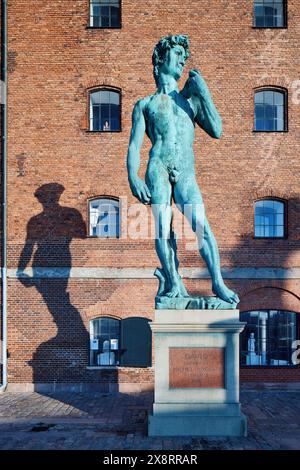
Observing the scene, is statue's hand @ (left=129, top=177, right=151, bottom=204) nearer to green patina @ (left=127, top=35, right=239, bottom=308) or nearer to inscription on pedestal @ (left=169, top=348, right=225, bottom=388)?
green patina @ (left=127, top=35, right=239, bottom=308)

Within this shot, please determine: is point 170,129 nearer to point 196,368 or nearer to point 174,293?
point 174,293

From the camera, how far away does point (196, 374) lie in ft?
22.4

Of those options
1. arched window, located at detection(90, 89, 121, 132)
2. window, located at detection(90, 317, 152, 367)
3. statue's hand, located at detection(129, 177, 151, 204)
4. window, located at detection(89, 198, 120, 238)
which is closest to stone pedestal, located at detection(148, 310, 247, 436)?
statue's hand, located at detection(129, 177, 151, 204)

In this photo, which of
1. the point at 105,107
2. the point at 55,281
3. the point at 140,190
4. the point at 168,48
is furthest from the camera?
the point at 105,107

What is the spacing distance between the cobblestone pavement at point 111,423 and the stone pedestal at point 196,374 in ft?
0.68

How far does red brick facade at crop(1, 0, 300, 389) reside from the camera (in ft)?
38.8

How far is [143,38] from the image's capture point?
12.2m

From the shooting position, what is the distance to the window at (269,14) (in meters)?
12.5

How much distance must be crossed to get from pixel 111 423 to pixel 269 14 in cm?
1113

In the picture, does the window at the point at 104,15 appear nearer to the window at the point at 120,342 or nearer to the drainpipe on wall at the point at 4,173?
the drainpipe on wall at the point at 4,173

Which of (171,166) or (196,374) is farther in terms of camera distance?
(171,166)

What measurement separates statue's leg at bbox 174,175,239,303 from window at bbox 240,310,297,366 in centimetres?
543

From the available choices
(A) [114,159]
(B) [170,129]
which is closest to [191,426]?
(B) [170,129]

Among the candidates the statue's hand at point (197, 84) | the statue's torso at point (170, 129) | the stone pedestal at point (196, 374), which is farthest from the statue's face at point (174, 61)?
the stone pedestal at point (196, 374)
